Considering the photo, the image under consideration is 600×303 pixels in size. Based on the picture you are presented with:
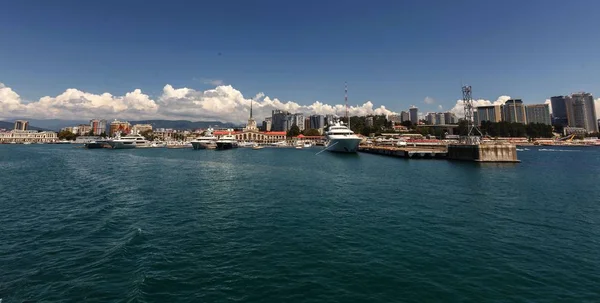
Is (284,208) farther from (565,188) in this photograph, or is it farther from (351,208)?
(565,188)

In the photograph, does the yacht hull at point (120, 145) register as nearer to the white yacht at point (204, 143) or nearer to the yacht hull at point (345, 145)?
the white yacht at point (204, 143)

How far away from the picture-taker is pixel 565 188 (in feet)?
96.5

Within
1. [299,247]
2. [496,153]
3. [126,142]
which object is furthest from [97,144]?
[496,153]

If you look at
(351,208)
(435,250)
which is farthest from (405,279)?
(351,208)

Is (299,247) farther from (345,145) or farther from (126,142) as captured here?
(126,142)

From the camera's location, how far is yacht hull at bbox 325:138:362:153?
84938 mm

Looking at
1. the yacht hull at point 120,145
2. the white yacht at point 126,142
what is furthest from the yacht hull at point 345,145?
the yacht hull at point 120,145

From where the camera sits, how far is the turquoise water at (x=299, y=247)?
948 cm

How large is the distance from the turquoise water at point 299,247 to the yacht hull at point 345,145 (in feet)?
196

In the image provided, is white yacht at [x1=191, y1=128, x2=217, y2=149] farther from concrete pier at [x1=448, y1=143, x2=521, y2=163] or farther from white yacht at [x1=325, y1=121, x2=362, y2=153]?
concrete pier at [x1=448, y1=143, x2=521, y2=163]

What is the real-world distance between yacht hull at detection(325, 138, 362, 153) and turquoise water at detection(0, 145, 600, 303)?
196 ft

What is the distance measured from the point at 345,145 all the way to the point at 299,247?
76137mm

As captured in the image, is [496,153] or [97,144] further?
[97,144]

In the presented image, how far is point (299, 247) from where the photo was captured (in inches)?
527
